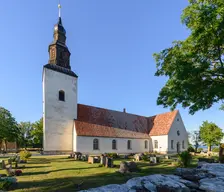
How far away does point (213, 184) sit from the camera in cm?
619

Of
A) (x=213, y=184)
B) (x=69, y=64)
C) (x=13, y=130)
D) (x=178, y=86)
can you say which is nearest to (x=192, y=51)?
(x=178, y=86)

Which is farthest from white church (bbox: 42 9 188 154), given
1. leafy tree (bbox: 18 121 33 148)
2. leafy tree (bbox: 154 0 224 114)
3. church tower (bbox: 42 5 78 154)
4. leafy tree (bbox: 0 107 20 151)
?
leafy tree (bbox: 18 121 33 148)

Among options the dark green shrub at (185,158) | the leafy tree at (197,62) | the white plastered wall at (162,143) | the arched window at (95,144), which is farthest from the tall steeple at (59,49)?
the dark green shrub at (185,158)

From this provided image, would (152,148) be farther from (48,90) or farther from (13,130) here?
(13,130)

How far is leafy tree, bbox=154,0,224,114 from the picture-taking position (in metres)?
10.7

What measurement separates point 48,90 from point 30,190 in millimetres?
20662

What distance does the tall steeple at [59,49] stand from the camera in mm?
27453

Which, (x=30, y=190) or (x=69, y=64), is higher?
(x=69, y=64)

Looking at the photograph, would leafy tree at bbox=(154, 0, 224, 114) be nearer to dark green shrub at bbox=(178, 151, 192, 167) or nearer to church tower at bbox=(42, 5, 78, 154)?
dark green shrub at bbox=(178, 151, 192, 167)

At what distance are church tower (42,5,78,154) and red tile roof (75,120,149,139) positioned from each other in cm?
182

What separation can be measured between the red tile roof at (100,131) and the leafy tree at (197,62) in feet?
50.2

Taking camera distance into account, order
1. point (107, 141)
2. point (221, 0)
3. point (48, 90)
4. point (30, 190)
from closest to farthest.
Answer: point (30, 190) < point (221, 0) < point (48, 90) < point (107, 141)

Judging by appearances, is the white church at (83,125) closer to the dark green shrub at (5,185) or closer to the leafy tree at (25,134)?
the dark green shrub at (5,185)

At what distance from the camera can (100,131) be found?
2752cm
